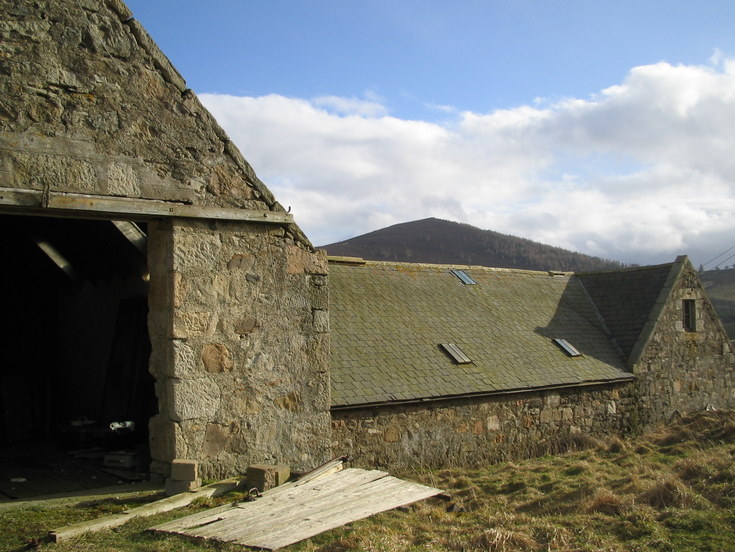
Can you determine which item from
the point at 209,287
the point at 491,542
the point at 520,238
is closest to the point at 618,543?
the point at 491,542

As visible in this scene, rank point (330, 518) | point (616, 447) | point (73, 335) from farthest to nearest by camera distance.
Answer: point (616, 447) < point (73, 335) < point (330, 518)

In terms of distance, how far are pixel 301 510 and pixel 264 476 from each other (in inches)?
33.5

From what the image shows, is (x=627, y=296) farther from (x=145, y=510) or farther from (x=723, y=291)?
(x=723, y=291)

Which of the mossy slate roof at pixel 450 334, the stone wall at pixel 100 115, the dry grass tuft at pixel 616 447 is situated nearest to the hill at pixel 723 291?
the mossy slate roof at pixel 450 334

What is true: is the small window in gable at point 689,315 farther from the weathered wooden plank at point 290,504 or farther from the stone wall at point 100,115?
the stone wall at point 100,115

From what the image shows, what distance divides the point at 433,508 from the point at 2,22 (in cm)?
649

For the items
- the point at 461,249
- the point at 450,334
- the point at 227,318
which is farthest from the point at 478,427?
the point at 461,249

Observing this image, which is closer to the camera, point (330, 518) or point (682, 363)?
point (330, 518)

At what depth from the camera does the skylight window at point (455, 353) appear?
13.3 metres

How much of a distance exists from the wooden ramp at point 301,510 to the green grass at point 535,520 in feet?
0.41

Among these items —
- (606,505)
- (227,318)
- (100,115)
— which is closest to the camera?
(100,115)

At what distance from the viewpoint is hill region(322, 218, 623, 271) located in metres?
62.2

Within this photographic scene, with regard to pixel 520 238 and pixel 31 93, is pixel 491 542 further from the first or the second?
pixel 520 238

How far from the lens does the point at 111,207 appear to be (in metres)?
7.06
